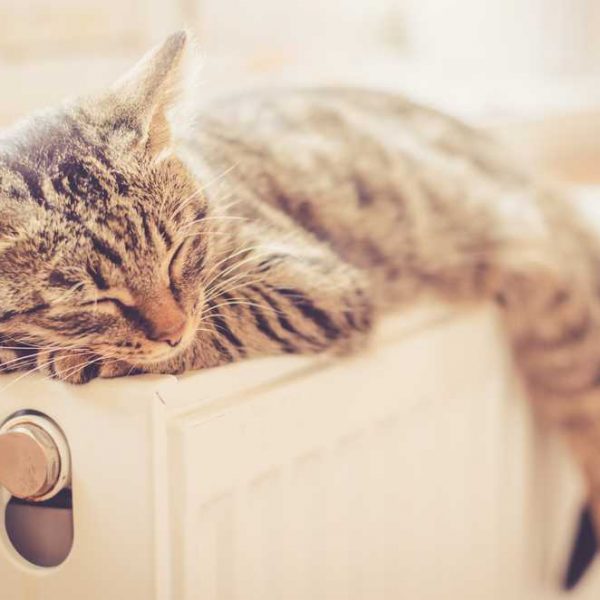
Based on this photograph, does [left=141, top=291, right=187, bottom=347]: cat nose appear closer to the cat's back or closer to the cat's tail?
the cat's back

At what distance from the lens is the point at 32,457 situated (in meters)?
0.71

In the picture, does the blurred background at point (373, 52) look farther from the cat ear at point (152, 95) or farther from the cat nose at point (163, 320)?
the cat nose at point (163, 320)

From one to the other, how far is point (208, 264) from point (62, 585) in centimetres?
30

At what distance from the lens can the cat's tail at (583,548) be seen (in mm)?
1249

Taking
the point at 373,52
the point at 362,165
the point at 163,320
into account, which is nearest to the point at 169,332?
the point at 163,320

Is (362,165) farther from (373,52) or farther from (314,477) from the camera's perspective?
(373,52)

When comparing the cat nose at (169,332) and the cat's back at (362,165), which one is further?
the cat's back at (362,165)

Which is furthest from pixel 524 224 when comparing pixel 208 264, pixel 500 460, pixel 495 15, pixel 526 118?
pixel 495 15

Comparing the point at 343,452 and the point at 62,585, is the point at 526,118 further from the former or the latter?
the point at 62,585

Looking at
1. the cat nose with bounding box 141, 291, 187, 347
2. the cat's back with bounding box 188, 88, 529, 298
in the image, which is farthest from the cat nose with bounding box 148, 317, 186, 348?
the cat's back with bounding box 188, 88, 529, 298

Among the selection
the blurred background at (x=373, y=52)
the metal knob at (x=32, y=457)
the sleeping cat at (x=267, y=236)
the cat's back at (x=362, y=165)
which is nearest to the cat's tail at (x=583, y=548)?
the sleeping cat at (x=267, y=236)

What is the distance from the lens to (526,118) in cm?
157

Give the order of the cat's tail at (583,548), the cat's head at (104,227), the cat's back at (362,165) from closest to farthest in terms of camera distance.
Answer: the cat's head at (104,227)
the cat's back at (362,165)
the cat's tail at (583,548)

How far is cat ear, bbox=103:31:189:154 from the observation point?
2.54 feet
